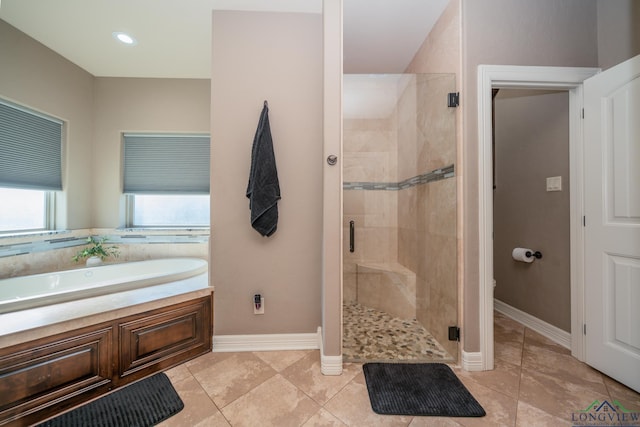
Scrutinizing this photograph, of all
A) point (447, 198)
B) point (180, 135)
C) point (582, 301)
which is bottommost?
point (582, 301)

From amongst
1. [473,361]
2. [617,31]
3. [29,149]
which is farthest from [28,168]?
[617,31]

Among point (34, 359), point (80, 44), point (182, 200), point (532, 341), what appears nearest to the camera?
point (34, 359)

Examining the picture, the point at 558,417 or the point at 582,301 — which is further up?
the point at 582,301

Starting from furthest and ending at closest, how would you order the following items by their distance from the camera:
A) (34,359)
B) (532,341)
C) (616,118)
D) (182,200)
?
(182,200) → (532,341) → (616,118) → (34,359)

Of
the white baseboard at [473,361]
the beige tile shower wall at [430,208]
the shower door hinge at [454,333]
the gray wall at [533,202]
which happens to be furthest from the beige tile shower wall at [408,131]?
the white baseboard at [473,361]

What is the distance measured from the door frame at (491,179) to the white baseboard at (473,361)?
20mm

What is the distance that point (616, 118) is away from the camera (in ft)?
4.53

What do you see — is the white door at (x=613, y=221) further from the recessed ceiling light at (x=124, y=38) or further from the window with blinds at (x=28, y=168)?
the window with blinds at (x=28, y=168)

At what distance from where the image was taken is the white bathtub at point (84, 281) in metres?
1.36

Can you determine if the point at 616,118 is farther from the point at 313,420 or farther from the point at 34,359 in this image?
the point at 34,359

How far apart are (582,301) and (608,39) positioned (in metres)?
1.76

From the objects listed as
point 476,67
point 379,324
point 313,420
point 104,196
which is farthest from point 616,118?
point 104,196

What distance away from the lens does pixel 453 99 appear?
1.58 metres

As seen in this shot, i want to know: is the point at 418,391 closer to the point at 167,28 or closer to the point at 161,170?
the point at 161,170
